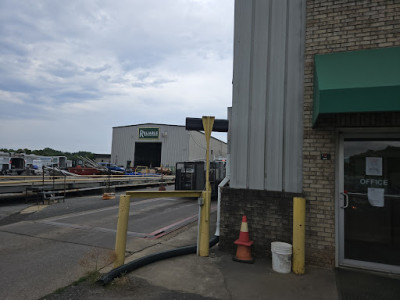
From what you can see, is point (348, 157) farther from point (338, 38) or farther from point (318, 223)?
point (338, 38)

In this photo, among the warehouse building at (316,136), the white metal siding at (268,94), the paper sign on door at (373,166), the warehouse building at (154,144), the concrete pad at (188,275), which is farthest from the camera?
the warehouse building at (154,144)

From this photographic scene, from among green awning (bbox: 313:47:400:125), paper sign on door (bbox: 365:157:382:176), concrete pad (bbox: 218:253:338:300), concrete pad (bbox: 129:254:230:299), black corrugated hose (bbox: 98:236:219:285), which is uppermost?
green awning (bbox: 313:47:400:125)

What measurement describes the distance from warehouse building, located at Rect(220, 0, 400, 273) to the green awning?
27 mm

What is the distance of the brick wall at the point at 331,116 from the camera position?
479 centimetres

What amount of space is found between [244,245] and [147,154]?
4609 cm

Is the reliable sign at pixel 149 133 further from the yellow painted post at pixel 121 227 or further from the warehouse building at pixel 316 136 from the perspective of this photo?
the yellow painted post at pixel 121 227

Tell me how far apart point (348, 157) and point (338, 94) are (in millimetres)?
1561

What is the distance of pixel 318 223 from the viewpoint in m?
4.88

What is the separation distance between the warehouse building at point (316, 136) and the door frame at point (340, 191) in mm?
16

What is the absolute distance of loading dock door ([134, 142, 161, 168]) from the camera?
1890 inches

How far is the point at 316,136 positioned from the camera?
5.02 meters

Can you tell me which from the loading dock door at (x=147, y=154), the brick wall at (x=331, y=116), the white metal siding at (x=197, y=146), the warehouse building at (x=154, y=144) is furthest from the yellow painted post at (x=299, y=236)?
the loading dock door at (x=147, y=154)

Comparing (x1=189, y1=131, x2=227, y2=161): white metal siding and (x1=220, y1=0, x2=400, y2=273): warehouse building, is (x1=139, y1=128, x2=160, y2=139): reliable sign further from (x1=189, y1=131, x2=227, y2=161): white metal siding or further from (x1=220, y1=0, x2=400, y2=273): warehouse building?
(x1=220, y1=0, x2=400, y2=273): warehouse building

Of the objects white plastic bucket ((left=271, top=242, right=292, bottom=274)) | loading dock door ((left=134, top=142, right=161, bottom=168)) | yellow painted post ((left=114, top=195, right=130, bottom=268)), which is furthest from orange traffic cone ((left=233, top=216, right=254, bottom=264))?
loading dock door ((left=134, top=142, right=161, bottom=168))
